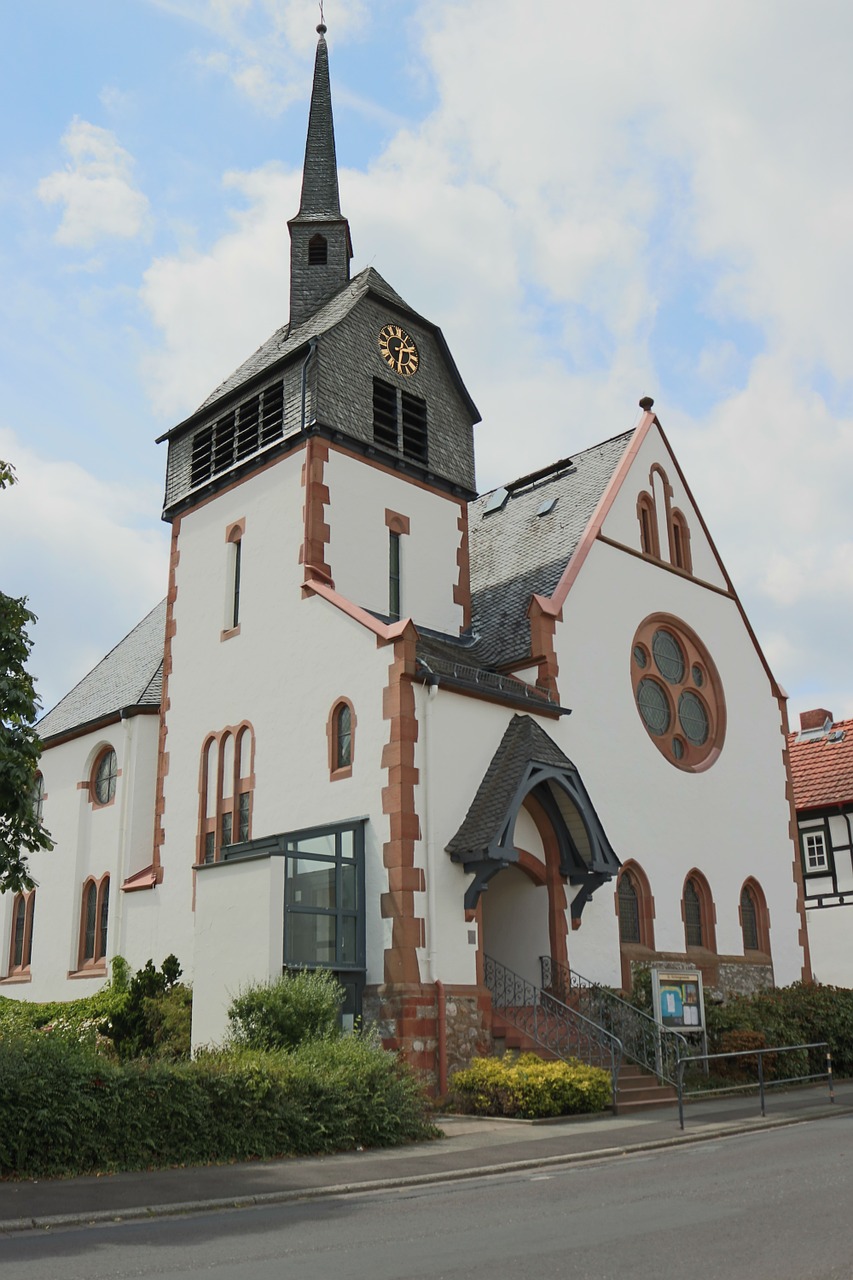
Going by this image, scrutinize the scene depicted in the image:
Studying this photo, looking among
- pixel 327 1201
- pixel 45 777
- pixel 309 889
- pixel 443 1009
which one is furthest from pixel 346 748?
pixel 45 777

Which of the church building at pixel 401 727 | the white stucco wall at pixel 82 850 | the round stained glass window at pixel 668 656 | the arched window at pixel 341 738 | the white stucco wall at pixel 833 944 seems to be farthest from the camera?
the white stucco wall at pixel 833 944

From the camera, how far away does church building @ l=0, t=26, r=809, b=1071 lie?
2027 centimetres

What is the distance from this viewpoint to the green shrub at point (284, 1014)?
57.6 ft

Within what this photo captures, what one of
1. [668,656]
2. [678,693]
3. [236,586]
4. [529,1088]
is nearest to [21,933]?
[236,586]

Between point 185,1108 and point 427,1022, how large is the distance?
245 inches

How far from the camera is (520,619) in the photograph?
25.9 metres

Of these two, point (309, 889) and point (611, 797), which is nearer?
point (309, 889)

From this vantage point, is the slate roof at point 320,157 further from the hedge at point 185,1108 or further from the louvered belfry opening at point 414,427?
the hedge at point 185,1108

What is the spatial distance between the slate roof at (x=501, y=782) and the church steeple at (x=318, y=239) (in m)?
13.1

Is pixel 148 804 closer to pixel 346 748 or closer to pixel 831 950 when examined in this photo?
pixel 346 748

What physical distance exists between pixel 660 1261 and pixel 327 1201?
4.54 m

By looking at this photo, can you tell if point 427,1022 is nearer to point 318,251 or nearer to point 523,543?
point 523,543

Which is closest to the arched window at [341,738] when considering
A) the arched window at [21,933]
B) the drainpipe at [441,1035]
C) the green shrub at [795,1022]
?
the drainpipe at [441,1035]

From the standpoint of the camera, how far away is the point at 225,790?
24.9 m
